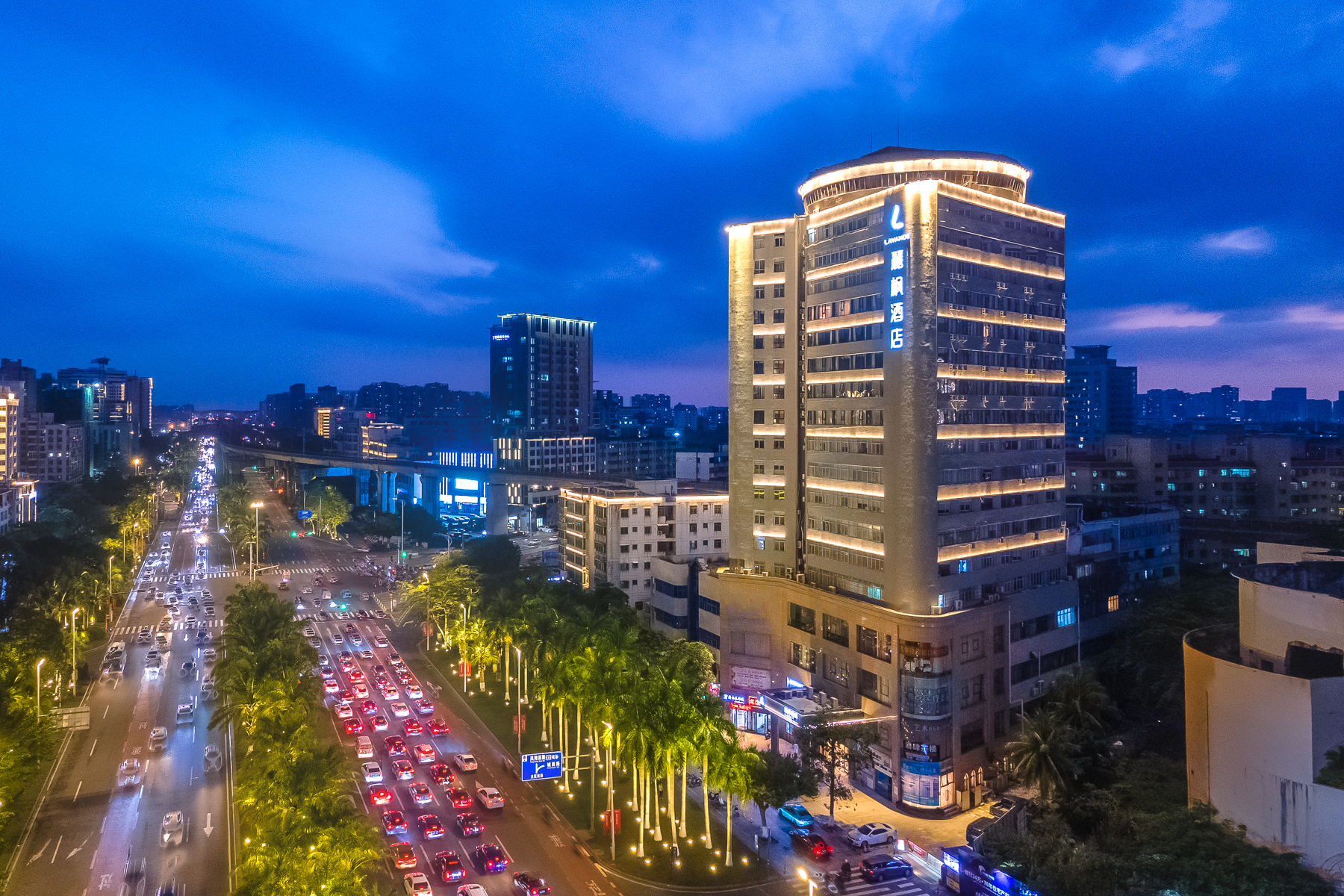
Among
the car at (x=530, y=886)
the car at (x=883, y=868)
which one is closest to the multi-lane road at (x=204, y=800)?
the car at (x=883, y=868)

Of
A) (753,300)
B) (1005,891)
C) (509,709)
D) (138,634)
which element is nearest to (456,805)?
(509,709)

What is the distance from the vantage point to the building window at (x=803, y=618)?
66312 mm

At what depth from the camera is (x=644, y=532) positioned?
3738 inches

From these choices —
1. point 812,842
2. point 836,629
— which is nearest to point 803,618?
point 836,629

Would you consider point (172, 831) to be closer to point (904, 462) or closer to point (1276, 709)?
point (904, 462)

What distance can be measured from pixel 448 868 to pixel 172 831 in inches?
707

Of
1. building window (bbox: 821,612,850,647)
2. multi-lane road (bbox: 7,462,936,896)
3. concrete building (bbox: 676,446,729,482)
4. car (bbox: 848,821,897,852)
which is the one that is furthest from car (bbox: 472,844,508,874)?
concrete building (bbox: 676,446,729,482)

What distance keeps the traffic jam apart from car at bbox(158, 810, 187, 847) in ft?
32.9

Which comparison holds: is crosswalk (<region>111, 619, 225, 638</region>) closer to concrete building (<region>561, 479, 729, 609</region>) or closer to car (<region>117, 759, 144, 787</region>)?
car (<region>117, 759, 144, 787</region>)

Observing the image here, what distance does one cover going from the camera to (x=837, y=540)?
66938mm

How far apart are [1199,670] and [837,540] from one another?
93.0 ft

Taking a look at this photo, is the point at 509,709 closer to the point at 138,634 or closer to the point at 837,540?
the point at 837,540

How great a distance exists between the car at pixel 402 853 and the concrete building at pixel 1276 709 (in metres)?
40.0

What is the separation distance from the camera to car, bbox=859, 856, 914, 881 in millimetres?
43875
